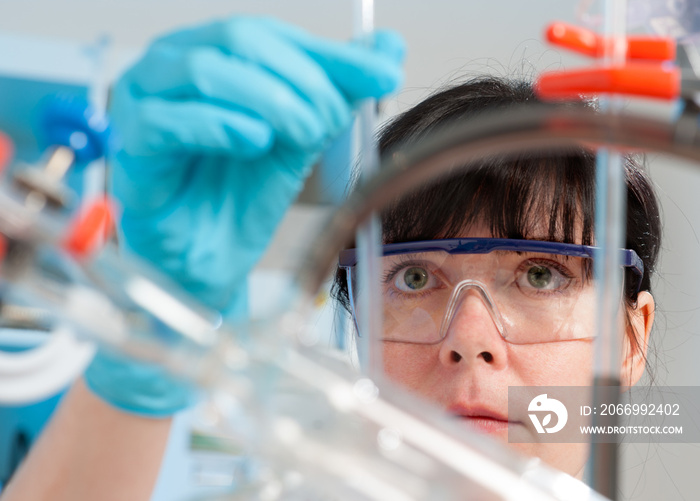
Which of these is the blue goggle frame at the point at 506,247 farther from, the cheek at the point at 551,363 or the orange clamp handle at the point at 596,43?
the orange clamp handle at the point at 596,43

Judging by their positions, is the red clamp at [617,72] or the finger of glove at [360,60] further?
the finger of glove at [360,60]

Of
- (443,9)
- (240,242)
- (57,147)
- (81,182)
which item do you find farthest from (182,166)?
(443,9)

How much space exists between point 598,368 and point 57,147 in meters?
0.41

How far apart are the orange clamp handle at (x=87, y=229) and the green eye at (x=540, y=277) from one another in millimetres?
892

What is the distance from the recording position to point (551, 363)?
3.52 ft

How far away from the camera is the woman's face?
3.41ft

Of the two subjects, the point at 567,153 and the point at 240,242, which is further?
the point at 567,153

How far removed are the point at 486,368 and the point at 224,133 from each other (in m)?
0.60

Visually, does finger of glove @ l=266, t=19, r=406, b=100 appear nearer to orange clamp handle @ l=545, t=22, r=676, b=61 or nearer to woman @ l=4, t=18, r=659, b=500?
woman @ l=4, t=18, r=659, b=500

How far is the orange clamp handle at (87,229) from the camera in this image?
14.6 inches

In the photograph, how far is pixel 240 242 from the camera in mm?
798

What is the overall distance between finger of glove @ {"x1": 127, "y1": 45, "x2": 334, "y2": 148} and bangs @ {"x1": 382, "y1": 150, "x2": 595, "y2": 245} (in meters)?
0.48

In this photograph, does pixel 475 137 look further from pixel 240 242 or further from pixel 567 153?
pixel 567 153

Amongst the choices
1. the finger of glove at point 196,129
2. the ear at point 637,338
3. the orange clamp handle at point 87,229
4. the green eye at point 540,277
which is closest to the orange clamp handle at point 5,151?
the orange clamp handle at point 87,229
